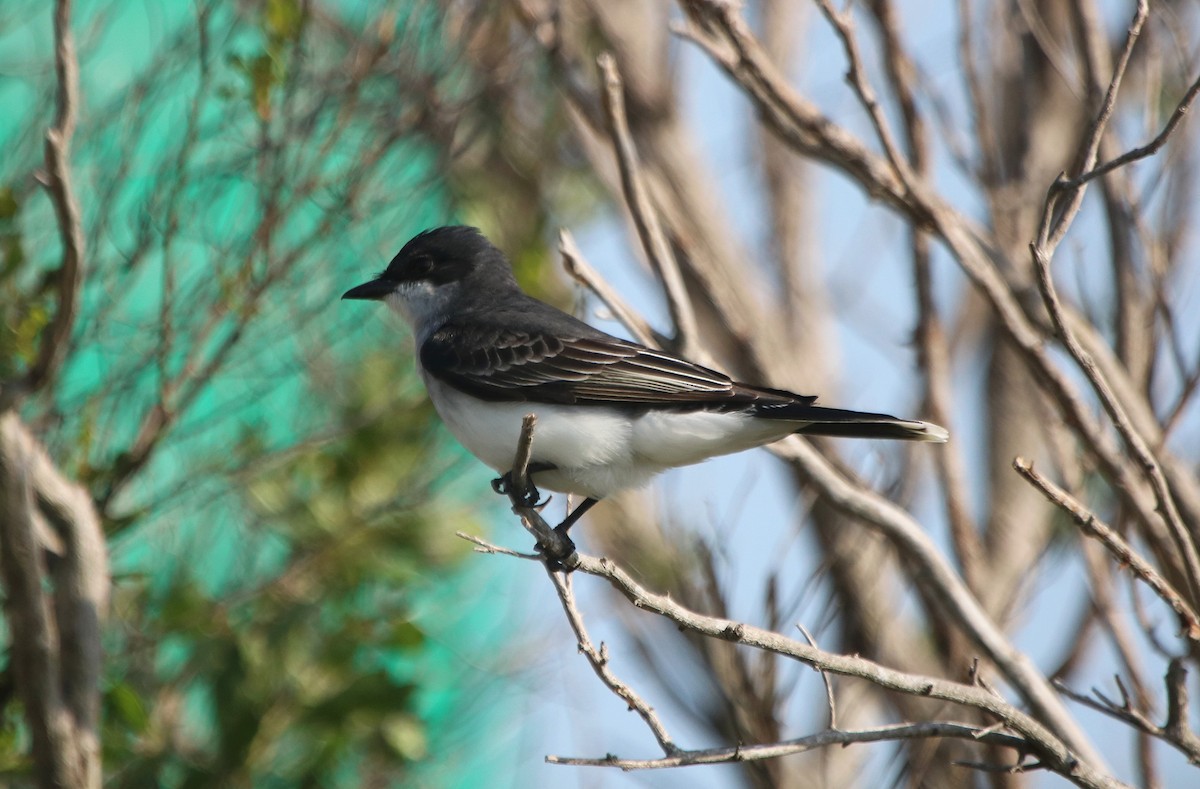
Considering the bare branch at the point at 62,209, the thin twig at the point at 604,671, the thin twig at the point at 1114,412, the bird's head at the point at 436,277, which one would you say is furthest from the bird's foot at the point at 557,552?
the bird's head at the point at 436,277

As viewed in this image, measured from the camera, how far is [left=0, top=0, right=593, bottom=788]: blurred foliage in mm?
5059

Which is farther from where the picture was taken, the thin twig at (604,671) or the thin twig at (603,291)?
the thin twig at (603,291)

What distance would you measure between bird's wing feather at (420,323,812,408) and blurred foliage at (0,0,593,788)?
0.73 metres

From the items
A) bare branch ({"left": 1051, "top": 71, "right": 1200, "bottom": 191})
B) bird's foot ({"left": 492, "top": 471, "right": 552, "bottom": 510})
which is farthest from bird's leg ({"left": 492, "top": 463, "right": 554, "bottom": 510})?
bare branch ({"left": 1051, "top": 71, "right": 1200, "bottom": 191})

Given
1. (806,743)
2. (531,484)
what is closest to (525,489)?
(531,484)

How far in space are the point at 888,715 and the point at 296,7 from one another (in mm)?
4928

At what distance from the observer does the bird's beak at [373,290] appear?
5.52m

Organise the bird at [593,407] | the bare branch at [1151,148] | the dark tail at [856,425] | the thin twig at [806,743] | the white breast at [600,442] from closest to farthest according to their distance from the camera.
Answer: the thin twig at [806,743] < the bare branch at [1151,148] < the dark tail at [856,425] < the bird at [593,407] < the white breast at [600,442]

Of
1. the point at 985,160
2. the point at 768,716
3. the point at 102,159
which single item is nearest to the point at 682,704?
the point at 768,716

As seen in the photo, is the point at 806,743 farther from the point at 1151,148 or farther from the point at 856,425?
the point at 1151,148

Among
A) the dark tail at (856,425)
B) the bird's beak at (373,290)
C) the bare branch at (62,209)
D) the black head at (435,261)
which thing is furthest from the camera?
the black head at (435,261)

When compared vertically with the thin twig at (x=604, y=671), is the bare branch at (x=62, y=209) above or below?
above

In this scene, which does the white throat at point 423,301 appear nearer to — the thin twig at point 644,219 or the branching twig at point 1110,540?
the thin twig at point 644,219

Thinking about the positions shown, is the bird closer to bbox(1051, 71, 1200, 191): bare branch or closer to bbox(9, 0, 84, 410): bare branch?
bbox(1051, 71, 1200, 191): bare branch
